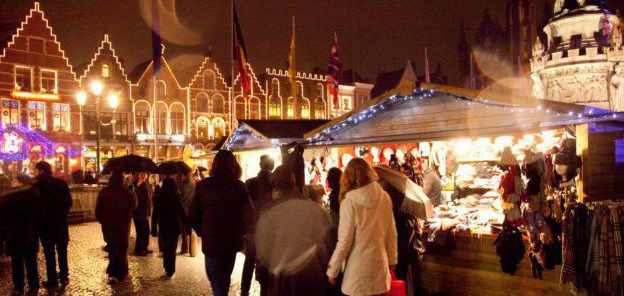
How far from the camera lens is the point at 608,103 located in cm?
2008

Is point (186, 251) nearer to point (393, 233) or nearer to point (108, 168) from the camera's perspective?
point (108, 168)

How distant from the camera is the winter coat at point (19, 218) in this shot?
668cm

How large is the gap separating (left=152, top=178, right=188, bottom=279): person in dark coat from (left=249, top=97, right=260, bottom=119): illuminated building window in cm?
3321

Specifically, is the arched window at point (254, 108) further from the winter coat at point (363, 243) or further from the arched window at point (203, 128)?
the winter coat at point (363, 243)

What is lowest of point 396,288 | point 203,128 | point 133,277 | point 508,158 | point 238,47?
point 133,277

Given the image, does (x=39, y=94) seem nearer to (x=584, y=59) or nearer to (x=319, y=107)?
(x=319, y=107)

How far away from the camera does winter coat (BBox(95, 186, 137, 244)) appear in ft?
23.1

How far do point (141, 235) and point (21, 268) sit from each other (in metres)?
3.18

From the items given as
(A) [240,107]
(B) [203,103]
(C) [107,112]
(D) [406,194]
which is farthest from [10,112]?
(D) [406,194]

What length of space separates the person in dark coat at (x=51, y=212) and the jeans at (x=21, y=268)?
0.22m

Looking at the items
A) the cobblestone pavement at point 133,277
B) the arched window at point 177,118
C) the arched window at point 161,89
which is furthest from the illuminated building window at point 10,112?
the cobblestone pavement at point 133,277

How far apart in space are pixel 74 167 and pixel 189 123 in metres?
9.29

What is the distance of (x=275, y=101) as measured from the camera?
42.1m

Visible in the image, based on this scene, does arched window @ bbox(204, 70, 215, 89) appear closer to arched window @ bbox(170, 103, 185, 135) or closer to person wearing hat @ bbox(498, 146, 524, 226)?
arched window @ bbox(170, 103, 185, 135)
